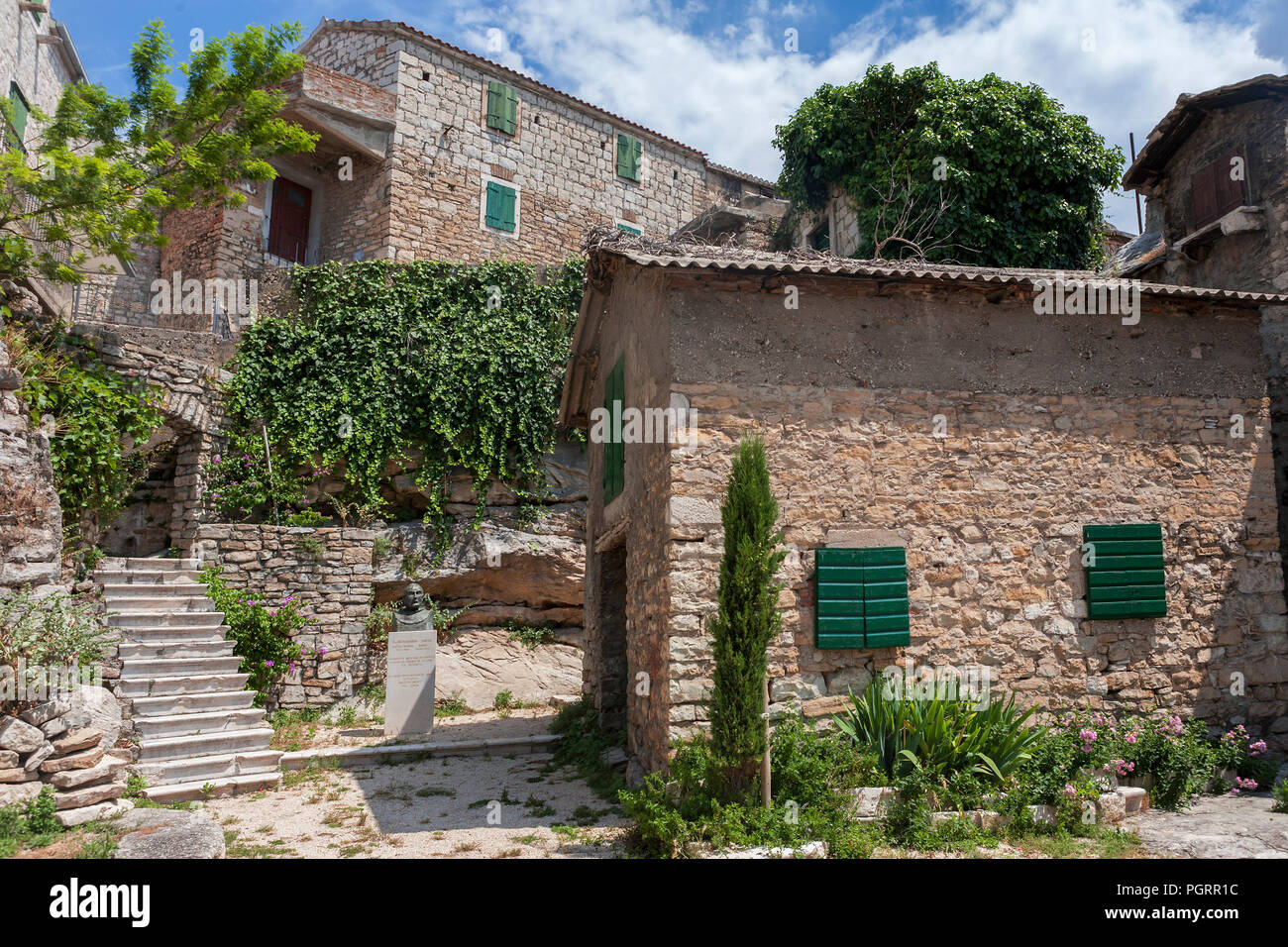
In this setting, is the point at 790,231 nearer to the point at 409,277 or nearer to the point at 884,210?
the point at 884,210

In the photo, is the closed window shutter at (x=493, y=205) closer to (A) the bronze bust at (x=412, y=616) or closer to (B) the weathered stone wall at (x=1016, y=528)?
(A) the bronze bust at (x=412, y=616)

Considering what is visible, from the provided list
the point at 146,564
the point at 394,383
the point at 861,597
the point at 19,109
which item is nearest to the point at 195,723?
the point at 146,564

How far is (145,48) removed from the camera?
31.2 ft

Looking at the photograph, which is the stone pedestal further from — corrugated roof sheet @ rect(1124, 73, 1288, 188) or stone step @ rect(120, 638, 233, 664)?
corrugated roof sheet @ rect(1124, 73, 1288, 188)

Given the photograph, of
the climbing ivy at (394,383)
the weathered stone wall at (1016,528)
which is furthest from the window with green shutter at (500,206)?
the weathered stone wall at (1016,528)

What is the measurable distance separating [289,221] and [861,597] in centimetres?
1697

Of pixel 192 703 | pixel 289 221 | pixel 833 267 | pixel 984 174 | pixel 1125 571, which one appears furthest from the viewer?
pixel 289 221

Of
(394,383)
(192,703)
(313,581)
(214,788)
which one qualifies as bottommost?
(214,788)

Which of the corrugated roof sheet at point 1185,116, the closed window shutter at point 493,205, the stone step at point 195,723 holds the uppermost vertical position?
the closed window shutter at point 493,205

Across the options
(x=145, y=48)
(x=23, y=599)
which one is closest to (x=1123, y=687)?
(x=23, y=599)

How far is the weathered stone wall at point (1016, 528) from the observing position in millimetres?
6457

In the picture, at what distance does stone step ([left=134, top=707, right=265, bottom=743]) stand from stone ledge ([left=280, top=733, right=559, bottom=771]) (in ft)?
1.84

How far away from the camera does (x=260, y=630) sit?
10859 millimetres

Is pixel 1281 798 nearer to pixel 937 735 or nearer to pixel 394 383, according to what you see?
pixel 937 735
